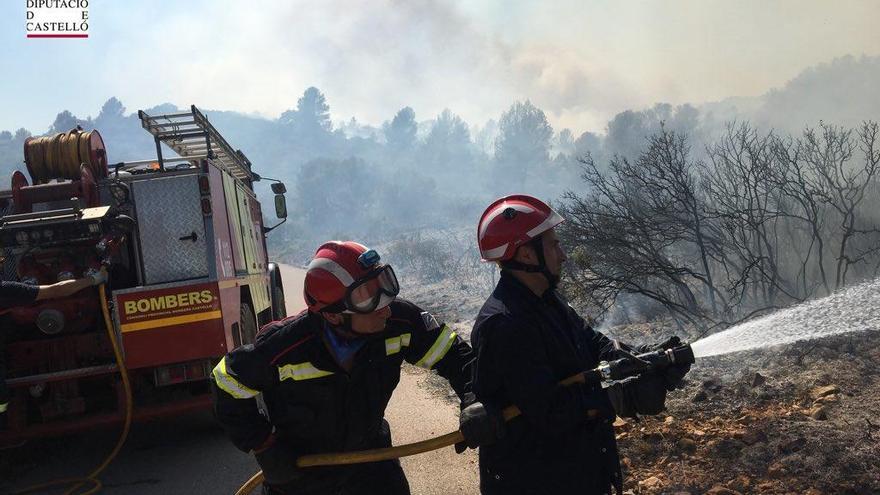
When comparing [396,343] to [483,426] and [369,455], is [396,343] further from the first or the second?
[483,426]

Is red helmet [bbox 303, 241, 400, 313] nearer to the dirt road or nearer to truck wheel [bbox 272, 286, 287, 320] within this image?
the dirt road

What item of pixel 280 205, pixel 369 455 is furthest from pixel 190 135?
pixel 369 455

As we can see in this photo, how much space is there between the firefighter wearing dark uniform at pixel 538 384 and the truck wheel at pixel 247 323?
5.12 meters

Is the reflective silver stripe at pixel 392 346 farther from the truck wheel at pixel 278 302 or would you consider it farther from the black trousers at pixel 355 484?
the truck wheel at pixel 278 302

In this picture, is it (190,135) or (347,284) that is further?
(190,135)

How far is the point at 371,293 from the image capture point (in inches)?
104

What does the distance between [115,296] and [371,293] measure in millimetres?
3653

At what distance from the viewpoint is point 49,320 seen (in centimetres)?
542

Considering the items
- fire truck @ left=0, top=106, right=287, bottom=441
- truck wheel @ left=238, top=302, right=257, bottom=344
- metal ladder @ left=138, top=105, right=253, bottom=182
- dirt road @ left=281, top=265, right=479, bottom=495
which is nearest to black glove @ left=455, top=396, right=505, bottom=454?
dirt road @ left=281, top=265, right=479, bottom=495

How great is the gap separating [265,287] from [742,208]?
8.00m

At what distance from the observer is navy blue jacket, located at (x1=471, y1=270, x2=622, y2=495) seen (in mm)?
2145

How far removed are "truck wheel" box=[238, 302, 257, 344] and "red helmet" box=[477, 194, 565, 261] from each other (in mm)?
5068

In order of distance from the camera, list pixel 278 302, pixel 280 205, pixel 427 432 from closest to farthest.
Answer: pixel 427 432 < pixel 280 205 < pixel 278 302

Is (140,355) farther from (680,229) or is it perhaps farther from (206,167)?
(680,229)
